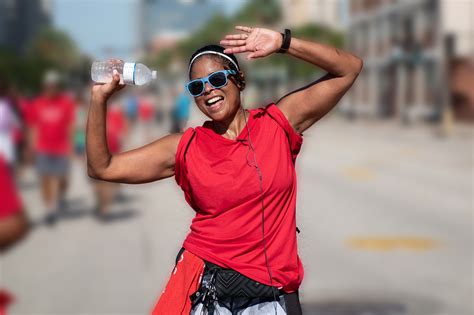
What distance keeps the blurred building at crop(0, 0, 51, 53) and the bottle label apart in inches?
3935

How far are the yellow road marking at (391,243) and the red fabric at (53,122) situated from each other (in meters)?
4.56

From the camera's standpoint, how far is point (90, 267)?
8680 millimetres

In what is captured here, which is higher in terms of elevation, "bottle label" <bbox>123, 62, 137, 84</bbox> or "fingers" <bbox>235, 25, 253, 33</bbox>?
"fingers" <bbox>235, 25, 253, 33</bbox>

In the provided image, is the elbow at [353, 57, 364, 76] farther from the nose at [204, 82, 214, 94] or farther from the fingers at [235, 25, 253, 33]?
the nose at [204, 82, 214, 94]

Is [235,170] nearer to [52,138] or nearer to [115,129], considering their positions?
[52,138]

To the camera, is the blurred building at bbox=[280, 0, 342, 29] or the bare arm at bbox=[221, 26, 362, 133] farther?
the blurred building at bbox=[280, 0, 342, 29]

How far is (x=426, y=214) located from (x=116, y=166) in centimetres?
897

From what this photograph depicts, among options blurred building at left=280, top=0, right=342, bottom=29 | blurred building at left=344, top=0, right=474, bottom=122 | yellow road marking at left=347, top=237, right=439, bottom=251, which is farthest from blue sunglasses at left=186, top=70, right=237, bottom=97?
blurred building at left=280, top=0, right=342, bottom=29

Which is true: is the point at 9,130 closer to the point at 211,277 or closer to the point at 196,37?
the point at 211,277

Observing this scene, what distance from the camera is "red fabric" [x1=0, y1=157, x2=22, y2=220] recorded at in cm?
348

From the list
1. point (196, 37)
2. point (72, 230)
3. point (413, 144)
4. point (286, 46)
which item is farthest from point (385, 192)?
point (196, 37)

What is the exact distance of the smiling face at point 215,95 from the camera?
3158mm

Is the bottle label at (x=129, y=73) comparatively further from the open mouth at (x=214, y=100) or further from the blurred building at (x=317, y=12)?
the blurred building at (x=317, y=12)

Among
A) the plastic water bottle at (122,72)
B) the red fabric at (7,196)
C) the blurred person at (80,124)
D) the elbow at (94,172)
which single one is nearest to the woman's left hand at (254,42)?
the plastic water bottle at (122,72)
